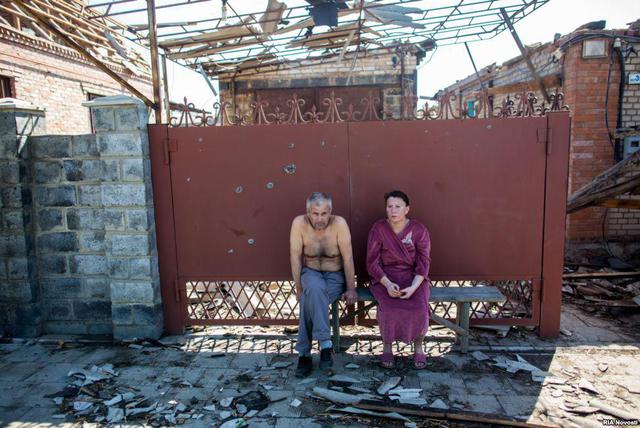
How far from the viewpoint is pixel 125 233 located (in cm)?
395

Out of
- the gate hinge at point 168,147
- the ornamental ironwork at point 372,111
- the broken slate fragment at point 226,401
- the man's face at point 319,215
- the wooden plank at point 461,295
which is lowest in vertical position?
the broken slate fragment at point 226,401

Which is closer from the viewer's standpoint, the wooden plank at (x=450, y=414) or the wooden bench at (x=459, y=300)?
the wooden plank at (x=450, y=414)

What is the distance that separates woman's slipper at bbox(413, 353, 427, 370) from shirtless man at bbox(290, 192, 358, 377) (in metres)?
0.68

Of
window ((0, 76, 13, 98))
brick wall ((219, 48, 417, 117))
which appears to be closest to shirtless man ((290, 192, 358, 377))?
brick wall ((219, 48, 417, 117))

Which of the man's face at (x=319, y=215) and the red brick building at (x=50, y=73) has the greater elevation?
the red brick building at (x=50, y=73)

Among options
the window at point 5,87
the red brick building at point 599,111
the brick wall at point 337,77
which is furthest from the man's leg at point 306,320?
the window at point 5,87

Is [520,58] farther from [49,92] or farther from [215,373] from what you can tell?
[49,92]

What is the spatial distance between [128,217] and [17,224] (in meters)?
1.10

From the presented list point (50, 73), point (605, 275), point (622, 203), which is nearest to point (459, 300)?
point (622, 203)

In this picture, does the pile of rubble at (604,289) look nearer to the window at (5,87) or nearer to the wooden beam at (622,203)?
the wooden beam at (622,203)

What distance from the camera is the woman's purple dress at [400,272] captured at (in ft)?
11.2

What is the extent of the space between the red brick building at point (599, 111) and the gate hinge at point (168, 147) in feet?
16.3

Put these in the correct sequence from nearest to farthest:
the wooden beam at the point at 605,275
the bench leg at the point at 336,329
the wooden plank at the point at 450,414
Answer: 1. the wooden plank at the point at 450,414
2. the bench leg at the point at 336,329
3. the wooden beam at the point at 605,275

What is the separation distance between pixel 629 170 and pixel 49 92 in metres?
12.7
